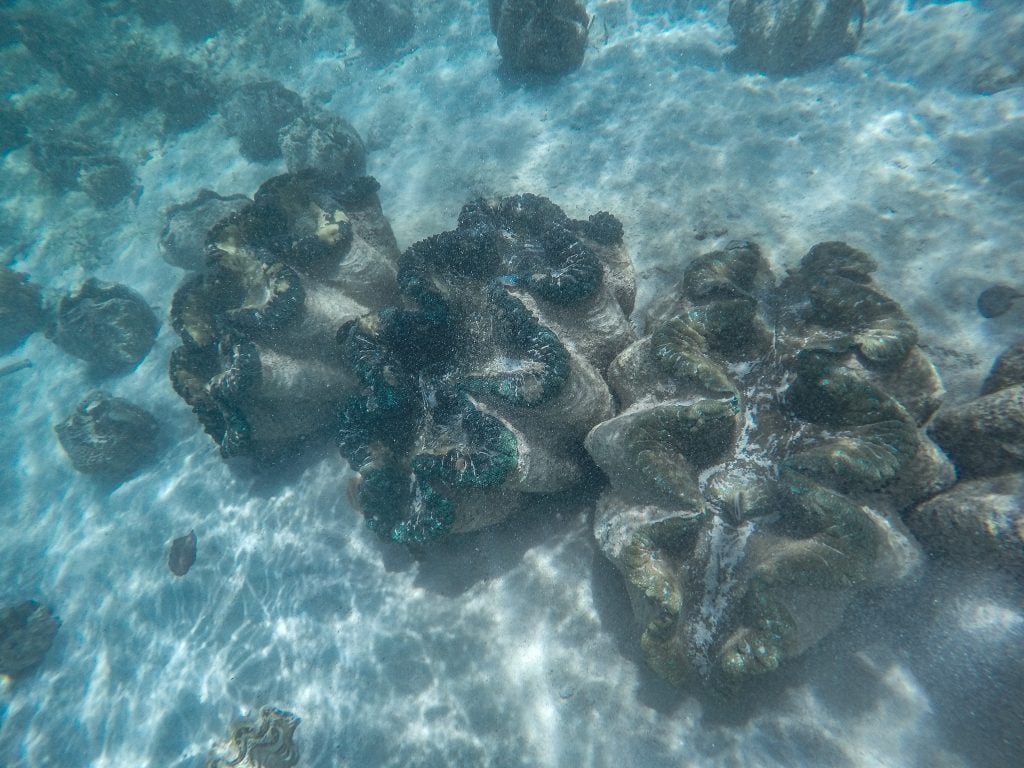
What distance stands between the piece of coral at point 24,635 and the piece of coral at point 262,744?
14.9 feet

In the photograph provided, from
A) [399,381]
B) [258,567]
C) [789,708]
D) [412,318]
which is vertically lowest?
[258,567]

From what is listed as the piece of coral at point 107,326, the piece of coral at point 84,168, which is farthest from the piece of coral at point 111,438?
the piece of coral at point 84,168

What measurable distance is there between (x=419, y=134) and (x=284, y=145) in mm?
2712

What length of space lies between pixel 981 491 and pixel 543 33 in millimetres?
9618

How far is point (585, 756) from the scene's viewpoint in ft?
12.4

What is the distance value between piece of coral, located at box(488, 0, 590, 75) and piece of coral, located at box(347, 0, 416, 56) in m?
4.28

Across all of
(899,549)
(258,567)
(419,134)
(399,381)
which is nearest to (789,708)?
(899,549)

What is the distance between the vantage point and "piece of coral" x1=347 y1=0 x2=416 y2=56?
12602 millimetres

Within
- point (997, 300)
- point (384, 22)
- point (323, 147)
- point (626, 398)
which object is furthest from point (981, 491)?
point (384, 22)

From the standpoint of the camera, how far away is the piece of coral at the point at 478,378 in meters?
4.05

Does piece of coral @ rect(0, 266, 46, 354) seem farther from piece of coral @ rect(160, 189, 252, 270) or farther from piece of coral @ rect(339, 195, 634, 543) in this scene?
piece of coral @ rect(339, 195, 634, 543)

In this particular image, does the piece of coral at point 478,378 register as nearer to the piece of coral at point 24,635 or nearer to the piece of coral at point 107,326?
the piece of coral at point 24,635

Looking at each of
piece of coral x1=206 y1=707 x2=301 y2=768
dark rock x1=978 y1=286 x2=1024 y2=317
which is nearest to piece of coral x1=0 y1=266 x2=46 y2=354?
piece of coral x1=206 y1=707 x2=301 y2=768

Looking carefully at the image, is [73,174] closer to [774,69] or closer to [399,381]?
[399,381]
